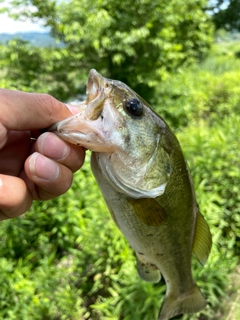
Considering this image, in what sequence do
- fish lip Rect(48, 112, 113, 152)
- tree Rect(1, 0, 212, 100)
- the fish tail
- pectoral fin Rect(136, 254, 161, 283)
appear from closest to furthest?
fish lip Rect(48, 112, 113, 152) → pectoral fin Rect(136, 254, 161, 283) → the fish tail → tree Rect(1, 0, 212, 100)

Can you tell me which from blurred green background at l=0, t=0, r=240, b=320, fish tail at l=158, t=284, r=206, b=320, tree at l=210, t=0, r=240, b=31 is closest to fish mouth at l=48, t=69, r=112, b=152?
fish tail at l=158, t=284, r=206, b=320

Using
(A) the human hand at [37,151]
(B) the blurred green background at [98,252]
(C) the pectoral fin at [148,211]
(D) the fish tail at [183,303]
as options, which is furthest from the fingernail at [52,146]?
(B) the blurred green background at [98,252]

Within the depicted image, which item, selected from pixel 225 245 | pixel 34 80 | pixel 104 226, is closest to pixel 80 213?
pixel 104 226

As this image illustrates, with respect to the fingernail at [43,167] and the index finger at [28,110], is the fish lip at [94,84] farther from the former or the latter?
the fingernail at [43,167]

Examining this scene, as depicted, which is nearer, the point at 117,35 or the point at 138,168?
the point at 138,168

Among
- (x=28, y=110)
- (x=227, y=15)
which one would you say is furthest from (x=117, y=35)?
(x=227, y=15)

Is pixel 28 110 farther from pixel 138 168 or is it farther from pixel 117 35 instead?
pixel 117 35

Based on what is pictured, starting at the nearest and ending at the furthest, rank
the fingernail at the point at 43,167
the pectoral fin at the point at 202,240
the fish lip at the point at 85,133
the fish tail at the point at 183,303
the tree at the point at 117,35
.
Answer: the fish lip at the point at 85,133 < the fingernail at the point at 43,167 < the pectoral fin at the point at 202,240 < the fish tail at the point at 183,303 < the tree at the point at 117,35

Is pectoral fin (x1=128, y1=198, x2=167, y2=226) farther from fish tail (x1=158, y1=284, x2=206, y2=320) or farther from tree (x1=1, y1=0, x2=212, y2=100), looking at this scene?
tree (x1=1, y1=0, x2=212, y2=100)
